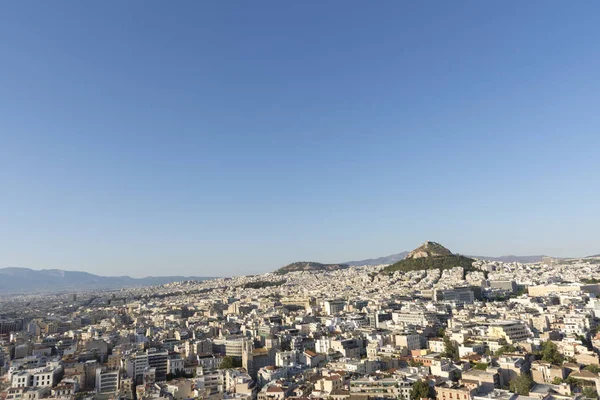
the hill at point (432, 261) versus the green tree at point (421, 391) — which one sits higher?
the hill at point (432, 261)

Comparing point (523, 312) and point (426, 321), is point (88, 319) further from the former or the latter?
point (523, 312)

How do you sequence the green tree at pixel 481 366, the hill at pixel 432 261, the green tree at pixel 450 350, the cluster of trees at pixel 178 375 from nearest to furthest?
1. the green tree at pixel 481 366
2. the cluster of trees at pixel 178 375
3. the green tree at pixel 450 350
4. the hill at pixel 432 261

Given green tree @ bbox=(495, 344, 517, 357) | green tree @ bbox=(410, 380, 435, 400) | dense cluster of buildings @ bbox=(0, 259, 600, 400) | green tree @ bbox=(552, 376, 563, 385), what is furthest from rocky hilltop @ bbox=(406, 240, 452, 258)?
green tree @ bbox=(410, 380, 435, 400)

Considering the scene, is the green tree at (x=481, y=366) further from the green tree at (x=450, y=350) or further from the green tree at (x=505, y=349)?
the green tree at (x=450, y=350)

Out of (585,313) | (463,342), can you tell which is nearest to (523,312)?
(585,313)

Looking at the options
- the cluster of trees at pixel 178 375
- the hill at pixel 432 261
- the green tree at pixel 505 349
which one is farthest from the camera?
the hill at pixel 432 261

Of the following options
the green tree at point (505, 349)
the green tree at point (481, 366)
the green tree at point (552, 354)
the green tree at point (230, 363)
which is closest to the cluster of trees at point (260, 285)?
the green tree at point (230, 363)
